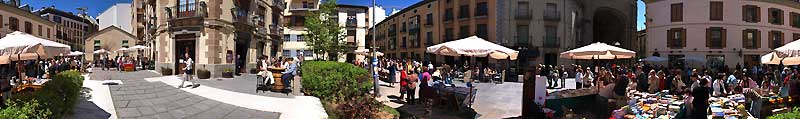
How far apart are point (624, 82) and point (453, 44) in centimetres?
403

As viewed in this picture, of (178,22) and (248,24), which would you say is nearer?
(178,22)

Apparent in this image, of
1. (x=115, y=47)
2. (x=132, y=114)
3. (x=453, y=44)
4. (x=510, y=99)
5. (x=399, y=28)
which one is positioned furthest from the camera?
(x=399, y=28)

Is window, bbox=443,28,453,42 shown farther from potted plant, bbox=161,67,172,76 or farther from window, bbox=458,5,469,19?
potted plant, bbox=161,67,172,76

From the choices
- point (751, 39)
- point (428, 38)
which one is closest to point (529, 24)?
point (428, 38)

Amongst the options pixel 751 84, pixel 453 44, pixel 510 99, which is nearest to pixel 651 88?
pixel 751 84

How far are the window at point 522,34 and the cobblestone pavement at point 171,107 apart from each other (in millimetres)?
25390

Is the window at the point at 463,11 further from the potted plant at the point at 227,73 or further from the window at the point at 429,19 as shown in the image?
the potted plant at the point at 227,73

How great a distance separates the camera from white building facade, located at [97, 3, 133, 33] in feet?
165

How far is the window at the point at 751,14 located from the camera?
112 ft

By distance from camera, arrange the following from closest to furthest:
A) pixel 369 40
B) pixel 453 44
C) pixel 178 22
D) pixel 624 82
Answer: pixel 624 82 < pixel 453 44 < pixel 178 22 < pixel 369 40

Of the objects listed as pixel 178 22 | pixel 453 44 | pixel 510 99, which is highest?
pixel 178 22

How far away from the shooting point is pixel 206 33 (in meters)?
20.5

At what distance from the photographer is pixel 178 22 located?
69.4 feet

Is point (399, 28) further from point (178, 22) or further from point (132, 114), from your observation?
point (132, 114)
